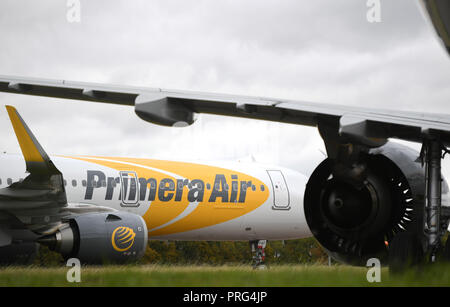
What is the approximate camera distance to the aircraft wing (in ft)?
10.7

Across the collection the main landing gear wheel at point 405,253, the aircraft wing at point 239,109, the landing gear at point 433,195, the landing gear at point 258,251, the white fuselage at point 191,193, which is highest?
the aircraft wing at point 239,109

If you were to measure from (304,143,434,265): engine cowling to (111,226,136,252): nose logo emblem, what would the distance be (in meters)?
4.60

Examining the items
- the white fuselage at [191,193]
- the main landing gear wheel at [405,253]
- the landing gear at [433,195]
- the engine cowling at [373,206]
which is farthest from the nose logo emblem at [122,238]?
the landing gear at [433,195]

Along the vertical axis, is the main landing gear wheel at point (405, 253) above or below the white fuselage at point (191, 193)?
above

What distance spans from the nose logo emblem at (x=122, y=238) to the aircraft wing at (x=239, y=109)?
A: 526 centimetres

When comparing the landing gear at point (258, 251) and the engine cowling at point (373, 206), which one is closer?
the engine cowling at point (373, 206)

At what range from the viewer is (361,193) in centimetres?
466

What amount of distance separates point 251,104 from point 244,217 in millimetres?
13408

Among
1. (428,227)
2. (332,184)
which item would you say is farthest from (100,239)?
(428,227)

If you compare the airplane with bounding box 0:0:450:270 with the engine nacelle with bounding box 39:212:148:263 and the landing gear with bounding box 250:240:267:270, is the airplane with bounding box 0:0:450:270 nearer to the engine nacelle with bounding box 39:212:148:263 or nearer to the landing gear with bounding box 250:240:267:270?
the engine nacelle with bounding box 39:212:148:263

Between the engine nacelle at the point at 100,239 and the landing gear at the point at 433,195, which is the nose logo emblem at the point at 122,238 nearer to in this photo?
the engine nacelle at the point at 100,239

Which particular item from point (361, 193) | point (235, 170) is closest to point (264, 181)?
point (235, 170)

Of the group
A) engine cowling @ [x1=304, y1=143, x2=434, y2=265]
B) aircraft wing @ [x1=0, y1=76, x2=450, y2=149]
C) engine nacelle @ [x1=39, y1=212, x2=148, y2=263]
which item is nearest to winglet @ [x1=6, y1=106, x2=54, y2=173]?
engine nacelle @ [x1=39, y1=212, x2=148, y2=263]

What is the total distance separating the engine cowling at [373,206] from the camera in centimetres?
466
